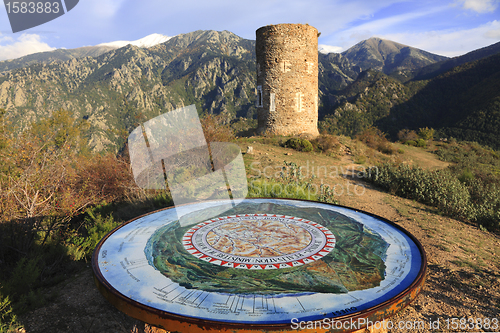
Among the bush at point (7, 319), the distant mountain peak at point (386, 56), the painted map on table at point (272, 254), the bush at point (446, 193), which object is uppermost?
the distant mountain peak at point (386, 56)

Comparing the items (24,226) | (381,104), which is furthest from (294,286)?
(381,104)

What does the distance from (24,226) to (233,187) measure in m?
4.37

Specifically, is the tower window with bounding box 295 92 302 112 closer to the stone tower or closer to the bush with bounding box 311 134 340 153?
the stone tower

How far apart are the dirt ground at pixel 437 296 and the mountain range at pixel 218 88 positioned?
318 inches

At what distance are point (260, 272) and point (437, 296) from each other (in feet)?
6.73

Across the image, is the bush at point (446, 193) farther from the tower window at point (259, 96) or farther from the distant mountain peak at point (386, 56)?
the distant mountain peak at point (386, 56)

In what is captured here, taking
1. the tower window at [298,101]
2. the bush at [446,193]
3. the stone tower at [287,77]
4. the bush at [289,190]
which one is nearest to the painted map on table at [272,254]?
the bush at [289,190]

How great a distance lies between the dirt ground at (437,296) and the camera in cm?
A: 250

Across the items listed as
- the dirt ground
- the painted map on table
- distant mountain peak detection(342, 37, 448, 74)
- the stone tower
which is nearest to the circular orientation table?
the painted map on table

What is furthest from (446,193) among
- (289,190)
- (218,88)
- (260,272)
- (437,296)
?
(218,88)

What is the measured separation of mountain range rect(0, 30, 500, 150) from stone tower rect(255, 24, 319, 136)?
3208 mm

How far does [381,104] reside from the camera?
43.9 metres

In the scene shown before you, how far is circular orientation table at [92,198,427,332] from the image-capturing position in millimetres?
1832

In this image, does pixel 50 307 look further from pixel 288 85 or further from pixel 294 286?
pixel 288 85
